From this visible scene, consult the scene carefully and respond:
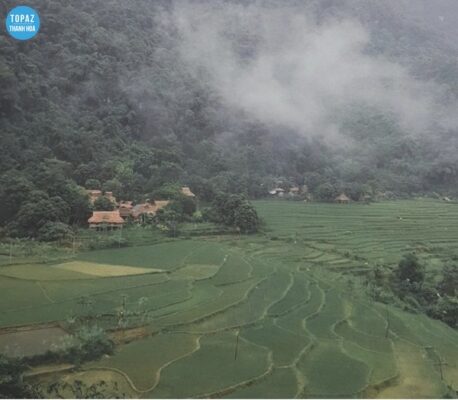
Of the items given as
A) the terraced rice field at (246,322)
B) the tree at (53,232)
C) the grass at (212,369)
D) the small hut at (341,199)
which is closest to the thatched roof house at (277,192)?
the small hut at (341,199)

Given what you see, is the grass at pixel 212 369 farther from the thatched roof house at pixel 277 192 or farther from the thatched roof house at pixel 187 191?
the thatched roof house at pixel 277 192

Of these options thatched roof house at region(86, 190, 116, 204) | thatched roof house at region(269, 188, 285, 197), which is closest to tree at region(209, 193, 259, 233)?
thatched roof house at region(86, 190, 116, 204)

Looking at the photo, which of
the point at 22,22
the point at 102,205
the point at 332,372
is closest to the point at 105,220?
the point at 102,205

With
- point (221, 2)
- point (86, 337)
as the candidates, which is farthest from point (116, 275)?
point (221, 2)

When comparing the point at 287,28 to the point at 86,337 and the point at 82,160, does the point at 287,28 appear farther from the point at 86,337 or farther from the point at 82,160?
the point at 86,337

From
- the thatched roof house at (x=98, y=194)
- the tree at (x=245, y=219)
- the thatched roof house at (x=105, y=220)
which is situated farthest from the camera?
the thatched roof house at (x=98, y=194)
